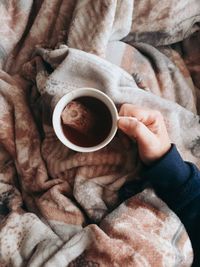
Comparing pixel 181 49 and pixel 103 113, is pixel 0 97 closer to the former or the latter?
pixel 103 113

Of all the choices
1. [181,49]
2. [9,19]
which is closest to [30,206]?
[9,19]

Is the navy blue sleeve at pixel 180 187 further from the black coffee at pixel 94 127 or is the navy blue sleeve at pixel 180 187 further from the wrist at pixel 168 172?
the black coffee at pixel 94 127

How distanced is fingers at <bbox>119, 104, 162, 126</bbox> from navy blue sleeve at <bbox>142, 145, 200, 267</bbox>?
7 cm

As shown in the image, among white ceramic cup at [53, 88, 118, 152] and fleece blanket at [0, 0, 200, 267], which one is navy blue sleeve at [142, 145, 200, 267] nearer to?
fleece blanket at [0, 0, 200, 267]

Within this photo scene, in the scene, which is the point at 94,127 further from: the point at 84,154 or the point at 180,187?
the point at 180,187

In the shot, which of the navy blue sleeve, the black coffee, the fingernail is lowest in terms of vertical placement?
the navy blue sleeve

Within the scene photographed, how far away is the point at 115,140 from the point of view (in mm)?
842

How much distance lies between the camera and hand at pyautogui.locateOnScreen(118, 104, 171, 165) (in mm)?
763

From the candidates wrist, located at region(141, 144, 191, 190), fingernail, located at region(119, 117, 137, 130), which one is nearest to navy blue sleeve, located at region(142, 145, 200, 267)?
wrist, located at region(141, 144, 191, 190)

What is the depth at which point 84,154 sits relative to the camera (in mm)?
828

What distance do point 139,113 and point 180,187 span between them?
0.17 metres

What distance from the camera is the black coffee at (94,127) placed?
77 centimetres

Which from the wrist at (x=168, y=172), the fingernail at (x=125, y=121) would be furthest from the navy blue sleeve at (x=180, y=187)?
the fingernail at (x=125, y=121)

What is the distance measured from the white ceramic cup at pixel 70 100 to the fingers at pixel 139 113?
0.16 ft
